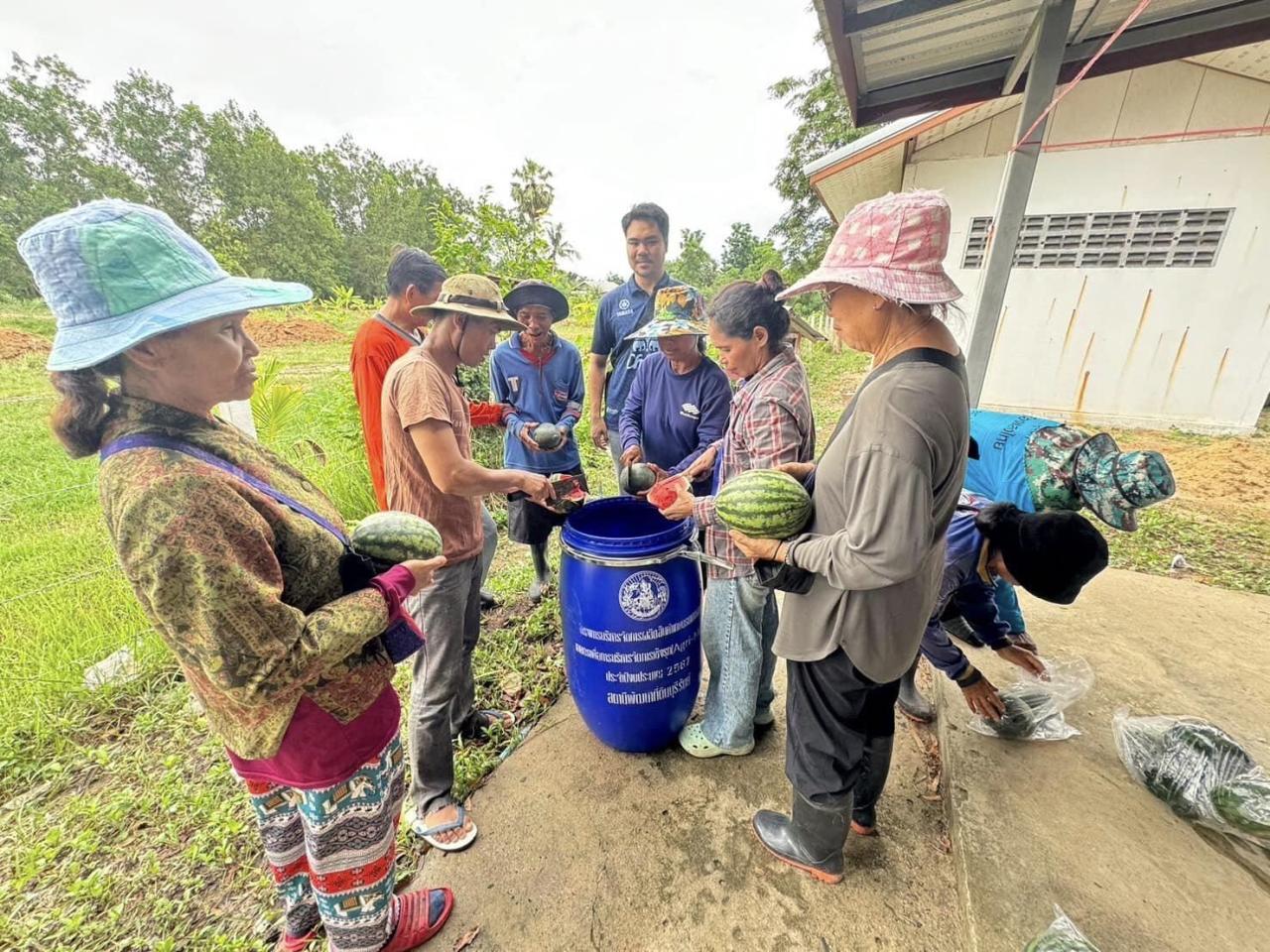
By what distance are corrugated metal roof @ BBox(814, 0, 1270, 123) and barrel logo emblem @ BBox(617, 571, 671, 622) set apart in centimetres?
298

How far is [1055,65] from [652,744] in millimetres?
4509

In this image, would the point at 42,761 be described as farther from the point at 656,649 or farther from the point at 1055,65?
the point at 1055,65

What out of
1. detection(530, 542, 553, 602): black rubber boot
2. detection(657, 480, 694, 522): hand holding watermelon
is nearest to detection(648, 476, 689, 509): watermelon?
detection(657, 480, 694, 522): hand holding watermelon

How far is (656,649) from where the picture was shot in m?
2.36

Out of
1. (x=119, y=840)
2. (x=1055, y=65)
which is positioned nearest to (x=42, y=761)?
(x=119, y=840)

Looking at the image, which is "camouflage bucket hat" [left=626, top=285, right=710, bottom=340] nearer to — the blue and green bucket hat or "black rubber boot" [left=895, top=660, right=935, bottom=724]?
the blue and green bucket hat

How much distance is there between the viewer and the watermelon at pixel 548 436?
343 centimetres

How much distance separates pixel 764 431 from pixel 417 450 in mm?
1379

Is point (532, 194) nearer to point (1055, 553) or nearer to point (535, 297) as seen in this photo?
point (535, 297)

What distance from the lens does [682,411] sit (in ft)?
9.75

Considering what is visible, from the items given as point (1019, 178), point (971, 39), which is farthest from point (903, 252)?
point (971, 39)

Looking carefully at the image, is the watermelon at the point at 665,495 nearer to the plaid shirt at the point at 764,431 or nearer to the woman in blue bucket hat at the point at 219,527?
the plaid shirt at the point at 764,431

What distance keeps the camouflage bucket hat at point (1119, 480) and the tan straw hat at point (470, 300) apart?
2.49m

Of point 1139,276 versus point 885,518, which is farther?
point 1139,276
